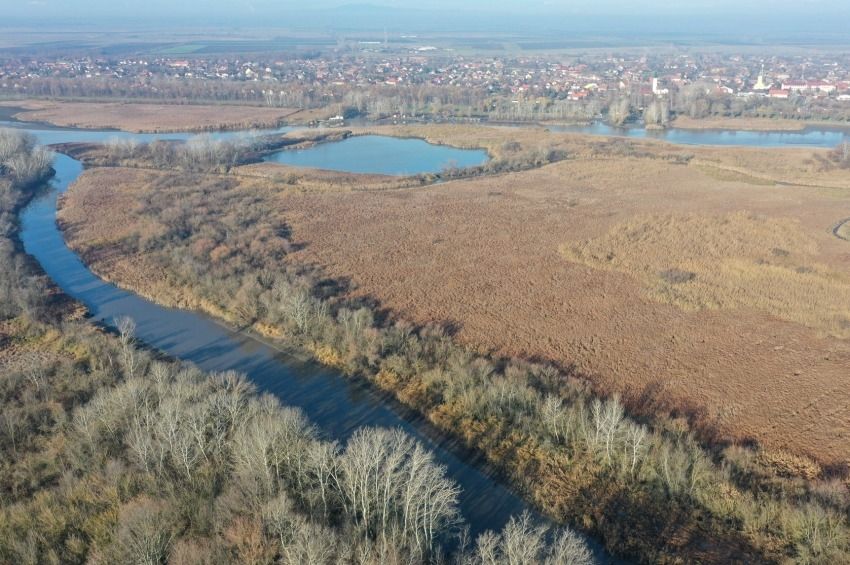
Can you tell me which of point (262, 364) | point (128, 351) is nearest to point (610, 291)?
point (262, 364)

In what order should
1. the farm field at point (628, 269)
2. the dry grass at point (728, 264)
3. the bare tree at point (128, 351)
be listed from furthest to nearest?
1. the dry grass at point (728, 264)
2. the farm field at point (628, 269)
3. the bare tree at point (128, 351)

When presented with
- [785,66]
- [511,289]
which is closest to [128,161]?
[511,289]

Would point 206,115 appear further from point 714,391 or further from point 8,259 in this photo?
point 714,391

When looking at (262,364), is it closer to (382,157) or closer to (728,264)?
(728,264)

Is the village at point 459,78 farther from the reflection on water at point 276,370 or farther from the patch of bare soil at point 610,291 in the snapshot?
the reflection on water at point 276,370

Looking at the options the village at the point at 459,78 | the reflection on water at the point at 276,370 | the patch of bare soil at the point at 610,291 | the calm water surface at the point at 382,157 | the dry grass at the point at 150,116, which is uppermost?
the village at the point at 459,78

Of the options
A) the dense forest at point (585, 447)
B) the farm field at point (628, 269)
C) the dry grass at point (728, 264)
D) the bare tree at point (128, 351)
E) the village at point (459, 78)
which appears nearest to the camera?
the dense forest at point (585, 447)

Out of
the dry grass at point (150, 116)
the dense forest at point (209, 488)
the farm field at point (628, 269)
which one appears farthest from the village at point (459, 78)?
the dense forest at point (209, 488)
